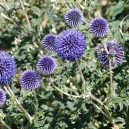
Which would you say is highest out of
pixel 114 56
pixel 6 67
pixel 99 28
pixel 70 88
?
pixel 99 28

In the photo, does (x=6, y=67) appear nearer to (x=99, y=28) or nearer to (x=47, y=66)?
(x=47, y=66)

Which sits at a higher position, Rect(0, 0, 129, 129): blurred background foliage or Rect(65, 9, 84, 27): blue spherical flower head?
Rect(65, 9, 84, 27): blue spherical flower head

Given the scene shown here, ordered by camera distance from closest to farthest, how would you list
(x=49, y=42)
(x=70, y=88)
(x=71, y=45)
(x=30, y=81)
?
(x=71, y=45)
(x=30, y=81)
(x=70, y=88)
(x=49, y=42)

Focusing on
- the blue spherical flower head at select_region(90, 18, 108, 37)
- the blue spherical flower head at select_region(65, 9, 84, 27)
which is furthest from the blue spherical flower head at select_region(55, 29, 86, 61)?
the blue spherical flower head at select_region(65, 9, 84, 27)

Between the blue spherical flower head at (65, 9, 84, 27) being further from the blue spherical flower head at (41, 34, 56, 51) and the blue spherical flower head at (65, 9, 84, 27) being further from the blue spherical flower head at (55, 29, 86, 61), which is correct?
the blue spherical flower head at (55, 29, 86, 61)

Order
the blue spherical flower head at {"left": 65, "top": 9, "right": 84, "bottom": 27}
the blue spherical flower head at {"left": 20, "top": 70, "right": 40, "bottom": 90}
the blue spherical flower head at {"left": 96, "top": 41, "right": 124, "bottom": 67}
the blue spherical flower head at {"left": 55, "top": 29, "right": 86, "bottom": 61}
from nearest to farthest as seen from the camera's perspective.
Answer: the blue spherical flower head at {"left": 55, "top": 29, "right": 86, "bottom": 61}
the blue spherical flower head at {"left": 96, "top": 41, "right": 124, "bottom": 67}
the blue spherical flower head at {"left": 20, "top": 70, "right": 40, "bottom": 90}
the blue spherical flower head at {"left": 65, "top": 9, "right": 84, "bottom": 27}

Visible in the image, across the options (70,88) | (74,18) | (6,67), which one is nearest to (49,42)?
(74,18)

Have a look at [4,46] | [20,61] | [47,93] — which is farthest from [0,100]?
[4,46]

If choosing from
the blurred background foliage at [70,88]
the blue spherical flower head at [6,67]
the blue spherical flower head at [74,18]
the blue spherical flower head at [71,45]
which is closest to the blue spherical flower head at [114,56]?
the blurred background foliage at [70,88]
